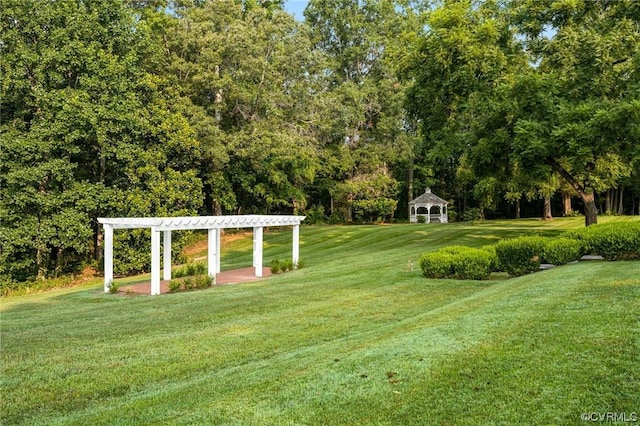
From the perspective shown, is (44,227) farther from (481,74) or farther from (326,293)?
(481,74)

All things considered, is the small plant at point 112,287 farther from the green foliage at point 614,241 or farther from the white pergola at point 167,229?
the green foliage at point 614,241

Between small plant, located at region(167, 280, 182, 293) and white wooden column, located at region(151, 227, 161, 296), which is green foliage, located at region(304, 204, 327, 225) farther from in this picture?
white wooden column, located at region(151, 227, 161, 296)

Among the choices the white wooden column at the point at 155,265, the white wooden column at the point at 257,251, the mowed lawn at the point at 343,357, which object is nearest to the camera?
the mowed lawn at the point at 343,357

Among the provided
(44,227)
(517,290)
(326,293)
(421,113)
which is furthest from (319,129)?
(517,290)

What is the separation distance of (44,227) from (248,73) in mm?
12065

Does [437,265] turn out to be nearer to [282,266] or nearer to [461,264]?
[461,264]

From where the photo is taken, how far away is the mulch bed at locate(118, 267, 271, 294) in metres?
11.9

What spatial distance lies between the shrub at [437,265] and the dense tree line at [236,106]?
5047 mm

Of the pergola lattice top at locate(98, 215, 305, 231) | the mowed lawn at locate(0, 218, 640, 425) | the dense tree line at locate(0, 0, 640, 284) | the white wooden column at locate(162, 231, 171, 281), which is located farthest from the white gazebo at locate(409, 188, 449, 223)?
the mowed lawn at locate(0, 218, 640, 425)

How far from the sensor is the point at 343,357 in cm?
462

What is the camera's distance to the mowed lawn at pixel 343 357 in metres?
3.38

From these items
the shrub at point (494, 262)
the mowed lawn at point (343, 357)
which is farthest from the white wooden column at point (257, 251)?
the shrub at point (494, 262)

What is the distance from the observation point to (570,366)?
12.3ft

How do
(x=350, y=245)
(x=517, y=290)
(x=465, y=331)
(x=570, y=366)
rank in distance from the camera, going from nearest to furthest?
1. (x=570, y=366)
2. (x=465, y=331)
3. (x=517, y=290)
4. (x=350, y=245)
